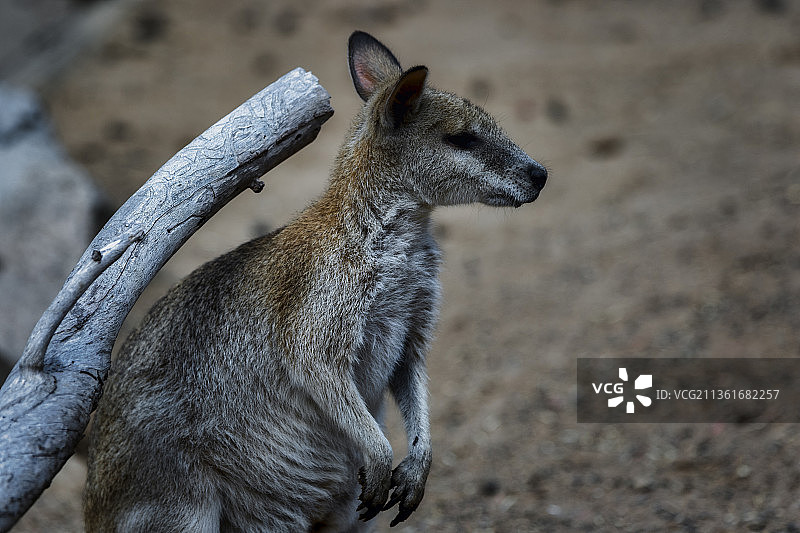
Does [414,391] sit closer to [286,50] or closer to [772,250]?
[772,250]

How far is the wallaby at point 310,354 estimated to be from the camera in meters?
3.38

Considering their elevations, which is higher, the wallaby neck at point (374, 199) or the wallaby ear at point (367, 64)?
the wallaby ear at point (367, 64)

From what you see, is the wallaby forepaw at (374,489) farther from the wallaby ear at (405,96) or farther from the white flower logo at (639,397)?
the white flower logo at (639,397)

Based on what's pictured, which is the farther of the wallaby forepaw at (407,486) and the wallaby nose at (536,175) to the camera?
the wallaby nose at (536,175)

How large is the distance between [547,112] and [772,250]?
3804 millimetres

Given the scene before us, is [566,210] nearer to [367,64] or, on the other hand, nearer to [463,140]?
[367,64]

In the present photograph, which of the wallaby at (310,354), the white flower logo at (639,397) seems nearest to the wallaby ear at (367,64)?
the wallaby at (310,354)

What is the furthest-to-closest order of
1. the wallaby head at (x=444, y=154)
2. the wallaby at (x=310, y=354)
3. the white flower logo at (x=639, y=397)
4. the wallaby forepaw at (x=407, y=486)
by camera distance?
1. the white flower logo at (x=639, y=397)
2. the wallaby head at (x=444, y=154)
3. the wallaby forepaw at (x=407, y=486)
4. the wallaby at (x=310, y=354)

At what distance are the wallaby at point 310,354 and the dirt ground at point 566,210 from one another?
4.97 ft

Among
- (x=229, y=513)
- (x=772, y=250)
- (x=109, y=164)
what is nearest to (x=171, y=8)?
(x=109, y=164)

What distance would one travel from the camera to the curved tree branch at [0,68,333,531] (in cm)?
261

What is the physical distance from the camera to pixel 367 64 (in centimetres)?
405

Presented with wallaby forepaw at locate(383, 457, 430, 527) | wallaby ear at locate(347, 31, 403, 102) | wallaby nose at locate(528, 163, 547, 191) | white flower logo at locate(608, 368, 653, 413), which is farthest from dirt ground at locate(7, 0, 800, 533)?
wallaby ear at locate(347, 31, 403, 102)

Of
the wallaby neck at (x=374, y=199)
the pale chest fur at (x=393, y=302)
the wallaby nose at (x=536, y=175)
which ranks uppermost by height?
the wallaby nose at (x=536, y=175)
